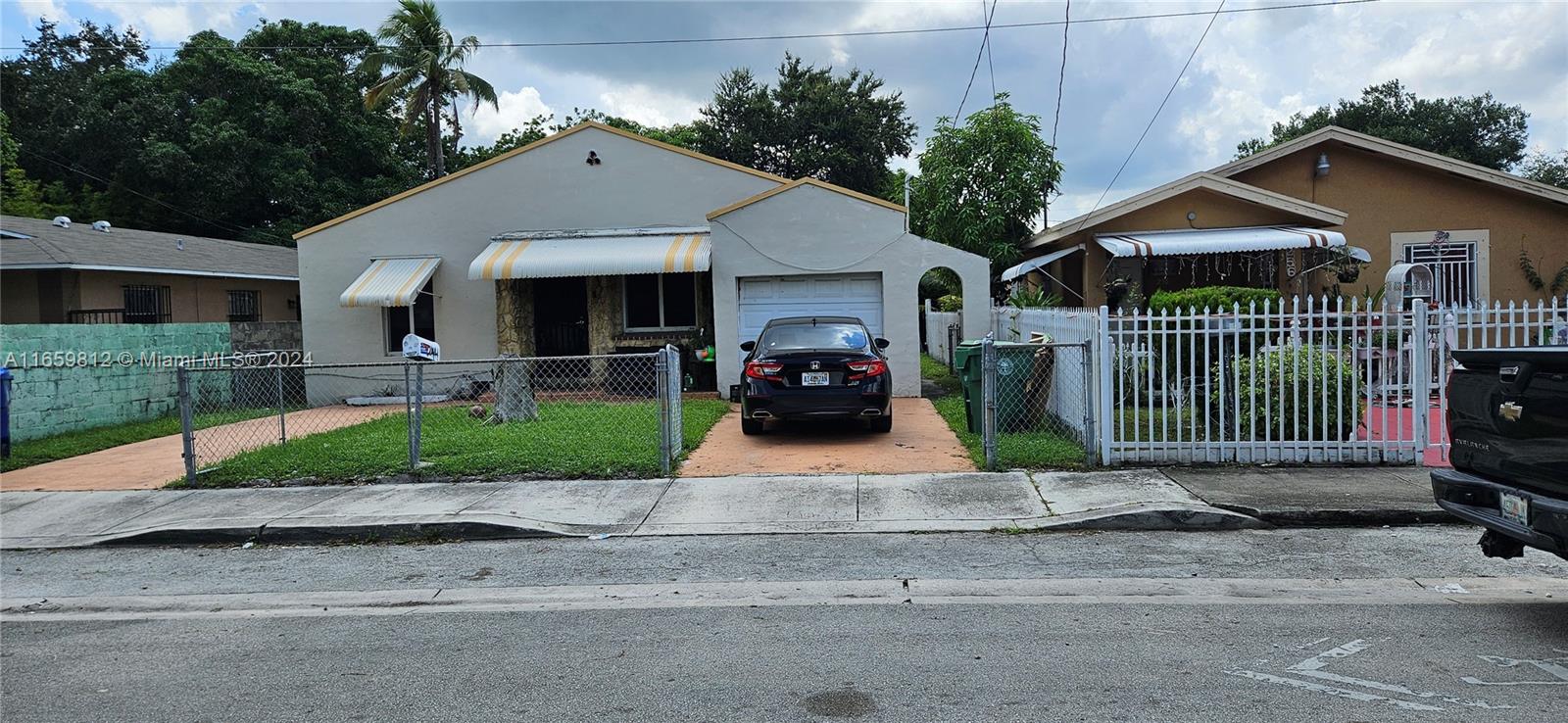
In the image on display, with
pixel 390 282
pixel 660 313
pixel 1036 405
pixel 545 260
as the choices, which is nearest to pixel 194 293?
pixel 390 282

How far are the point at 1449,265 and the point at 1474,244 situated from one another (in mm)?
475

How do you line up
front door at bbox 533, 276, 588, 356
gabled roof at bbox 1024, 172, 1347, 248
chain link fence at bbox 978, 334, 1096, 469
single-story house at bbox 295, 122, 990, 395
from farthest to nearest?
front door at bbox 533, 276, 588, 356, single-story house at bbox 295, 122, 990, 395, gabled roof at bbox 1024, 172, 1347, 248, chain link fence at bbox 978, 334, 1096, 469

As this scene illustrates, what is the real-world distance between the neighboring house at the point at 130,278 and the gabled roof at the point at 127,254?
2 cm

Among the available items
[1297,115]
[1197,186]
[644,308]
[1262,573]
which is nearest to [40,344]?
[644,308]

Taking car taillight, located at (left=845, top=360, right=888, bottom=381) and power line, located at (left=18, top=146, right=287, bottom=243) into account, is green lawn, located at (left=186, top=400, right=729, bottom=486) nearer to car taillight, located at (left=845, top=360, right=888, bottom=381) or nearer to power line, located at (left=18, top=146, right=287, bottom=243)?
car taillight, located at (left=845, top=360, right=888, bottom=381)

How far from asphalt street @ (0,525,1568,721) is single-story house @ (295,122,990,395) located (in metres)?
8.92

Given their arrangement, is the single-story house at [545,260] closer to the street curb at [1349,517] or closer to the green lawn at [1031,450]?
the green lawn at [1031,450]

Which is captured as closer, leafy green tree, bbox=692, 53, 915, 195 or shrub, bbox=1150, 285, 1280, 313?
shrub, bbox=1150, 285, 1280, 313

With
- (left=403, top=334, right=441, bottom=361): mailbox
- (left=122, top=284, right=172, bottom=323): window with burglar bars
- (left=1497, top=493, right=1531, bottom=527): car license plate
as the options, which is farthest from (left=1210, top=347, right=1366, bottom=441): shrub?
(left=122, top=284, right=172, bottom=323): window with burglar bars

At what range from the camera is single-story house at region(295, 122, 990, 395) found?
15.7 meters

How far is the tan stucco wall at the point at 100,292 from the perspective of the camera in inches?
661

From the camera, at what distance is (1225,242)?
45.8 ft

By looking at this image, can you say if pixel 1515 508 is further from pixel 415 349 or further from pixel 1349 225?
pixel 1349 225

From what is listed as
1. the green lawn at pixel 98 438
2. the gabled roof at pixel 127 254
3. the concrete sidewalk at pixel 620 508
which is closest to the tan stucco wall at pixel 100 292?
the gabled roof at pixel 127 254
